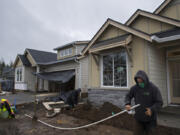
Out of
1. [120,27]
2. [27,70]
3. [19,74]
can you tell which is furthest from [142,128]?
[19,74]

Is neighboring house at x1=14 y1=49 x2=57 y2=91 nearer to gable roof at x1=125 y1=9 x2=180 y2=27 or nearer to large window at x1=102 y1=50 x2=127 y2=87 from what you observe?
large window at x1=102 y1=50 x2=127 y2=87

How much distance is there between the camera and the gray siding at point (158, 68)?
4859 mm

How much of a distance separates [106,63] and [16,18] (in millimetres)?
16353

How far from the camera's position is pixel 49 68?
42.6 feet

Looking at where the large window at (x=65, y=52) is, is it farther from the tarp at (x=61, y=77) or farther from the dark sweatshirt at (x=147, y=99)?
the dark sweatshirt at (x=147, y=99)

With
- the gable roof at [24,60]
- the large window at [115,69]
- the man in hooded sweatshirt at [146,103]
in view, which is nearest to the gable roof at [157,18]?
the large window at [115,69]

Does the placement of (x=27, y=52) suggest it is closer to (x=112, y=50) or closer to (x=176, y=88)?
(x=112, y=50)

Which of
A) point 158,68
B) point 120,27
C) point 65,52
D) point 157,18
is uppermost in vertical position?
point 157,18

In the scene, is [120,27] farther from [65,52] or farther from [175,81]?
[65,52]

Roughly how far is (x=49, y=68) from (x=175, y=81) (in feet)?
37.9

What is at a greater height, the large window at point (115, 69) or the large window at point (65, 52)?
the large window at point (65, 52)

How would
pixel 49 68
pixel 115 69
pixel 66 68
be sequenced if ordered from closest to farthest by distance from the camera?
pixel 115 69
pixel 66 68
pixel 49 68

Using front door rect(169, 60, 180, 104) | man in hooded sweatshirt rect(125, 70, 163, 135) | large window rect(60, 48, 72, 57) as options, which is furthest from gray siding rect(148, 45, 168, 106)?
large window rect(60, 48, 72, 57)

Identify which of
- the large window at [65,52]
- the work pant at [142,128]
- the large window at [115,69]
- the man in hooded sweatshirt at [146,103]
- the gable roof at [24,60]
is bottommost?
the work pant at [142,128]
